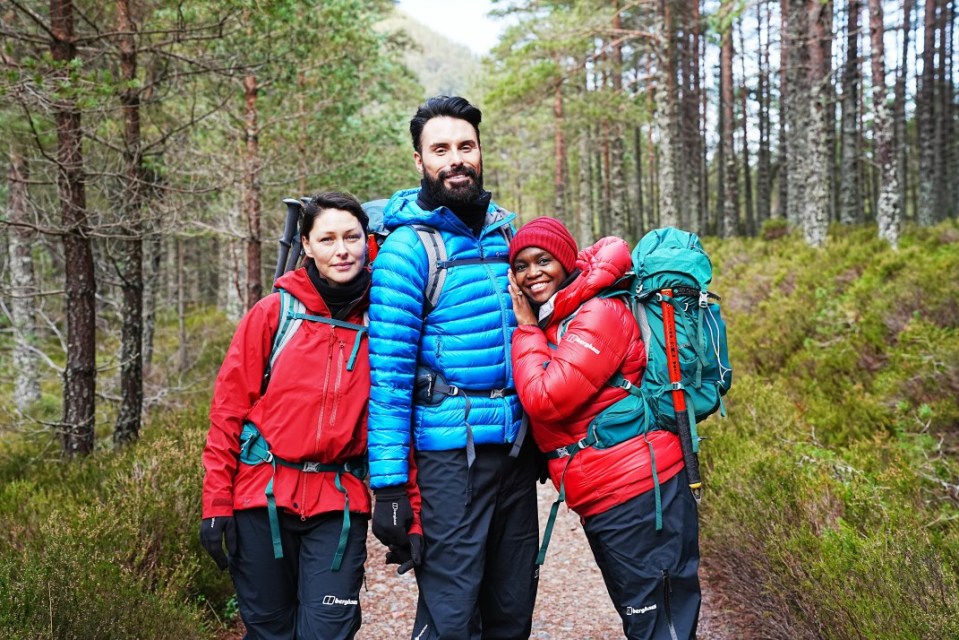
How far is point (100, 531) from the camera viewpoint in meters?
3.56

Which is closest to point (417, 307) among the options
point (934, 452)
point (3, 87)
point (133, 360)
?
point (3, 87)

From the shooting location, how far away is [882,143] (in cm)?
1032

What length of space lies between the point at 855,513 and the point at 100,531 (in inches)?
167

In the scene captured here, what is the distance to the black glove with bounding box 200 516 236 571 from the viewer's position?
7.93 ft

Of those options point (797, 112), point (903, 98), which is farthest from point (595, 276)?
point (903, 98)

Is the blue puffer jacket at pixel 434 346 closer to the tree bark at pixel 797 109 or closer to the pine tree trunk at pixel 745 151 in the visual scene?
the tree bark at pixel 797 109

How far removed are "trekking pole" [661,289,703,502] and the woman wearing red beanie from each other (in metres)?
0.06

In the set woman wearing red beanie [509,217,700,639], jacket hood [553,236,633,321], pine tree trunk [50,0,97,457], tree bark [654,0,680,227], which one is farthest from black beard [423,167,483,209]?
tree bark [654,0,680,227]

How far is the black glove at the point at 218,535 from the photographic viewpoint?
2.42 meters

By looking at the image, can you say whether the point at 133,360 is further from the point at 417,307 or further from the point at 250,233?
the point at 417,307

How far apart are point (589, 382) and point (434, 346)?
25.9 inches

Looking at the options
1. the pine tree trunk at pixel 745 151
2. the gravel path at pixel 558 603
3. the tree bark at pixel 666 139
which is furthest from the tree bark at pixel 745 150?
the gravel path at pixel 558 603

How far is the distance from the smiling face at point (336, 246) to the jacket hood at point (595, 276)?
2.92ft

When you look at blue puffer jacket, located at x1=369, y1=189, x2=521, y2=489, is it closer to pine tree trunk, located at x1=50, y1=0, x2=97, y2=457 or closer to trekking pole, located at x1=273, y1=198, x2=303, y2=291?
trekking pole, located at x1=273, y1=198, x2=303, y2=291
